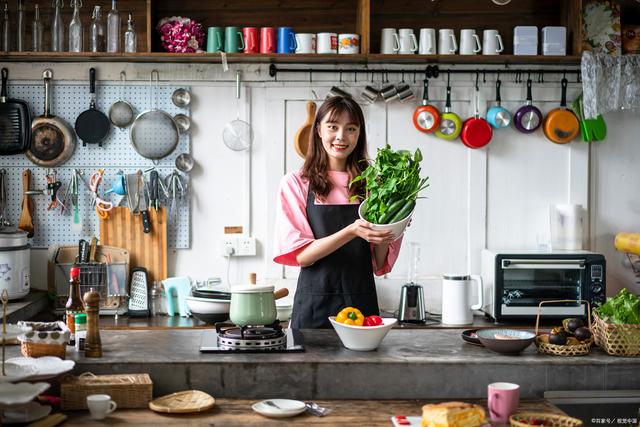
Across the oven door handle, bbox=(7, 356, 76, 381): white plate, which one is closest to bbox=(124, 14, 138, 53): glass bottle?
the oven door handle

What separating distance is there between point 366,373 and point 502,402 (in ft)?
1.44

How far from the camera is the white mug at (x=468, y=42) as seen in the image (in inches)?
185

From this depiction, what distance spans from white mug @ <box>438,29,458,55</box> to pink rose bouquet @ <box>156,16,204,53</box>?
133cm

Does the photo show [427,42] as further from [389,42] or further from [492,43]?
[492,43]

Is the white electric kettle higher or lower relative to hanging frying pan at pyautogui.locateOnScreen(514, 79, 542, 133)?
lower

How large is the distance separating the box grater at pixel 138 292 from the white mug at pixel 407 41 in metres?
1.89

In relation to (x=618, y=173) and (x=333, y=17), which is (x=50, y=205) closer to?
(x=333, y=17)

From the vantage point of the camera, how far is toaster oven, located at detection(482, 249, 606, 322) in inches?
180

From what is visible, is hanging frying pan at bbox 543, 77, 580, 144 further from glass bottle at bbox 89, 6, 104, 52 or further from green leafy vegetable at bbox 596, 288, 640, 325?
glass bottle at bbox 89, 6, 104, 52

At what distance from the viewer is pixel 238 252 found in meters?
4.87

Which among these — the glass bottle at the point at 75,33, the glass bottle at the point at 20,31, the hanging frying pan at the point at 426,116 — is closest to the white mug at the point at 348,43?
the hanging frying pan at the point at 426,116

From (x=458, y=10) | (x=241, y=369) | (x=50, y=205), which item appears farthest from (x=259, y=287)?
(x=458, y=10)

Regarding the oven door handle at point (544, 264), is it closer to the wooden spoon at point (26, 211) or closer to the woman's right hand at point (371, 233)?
the woman's right hand at point (371, 233)

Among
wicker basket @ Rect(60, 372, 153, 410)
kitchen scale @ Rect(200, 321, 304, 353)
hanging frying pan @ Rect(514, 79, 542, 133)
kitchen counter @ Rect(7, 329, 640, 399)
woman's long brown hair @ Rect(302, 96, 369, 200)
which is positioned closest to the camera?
wicker basket @ Rect(60, 372, 153, 410)
